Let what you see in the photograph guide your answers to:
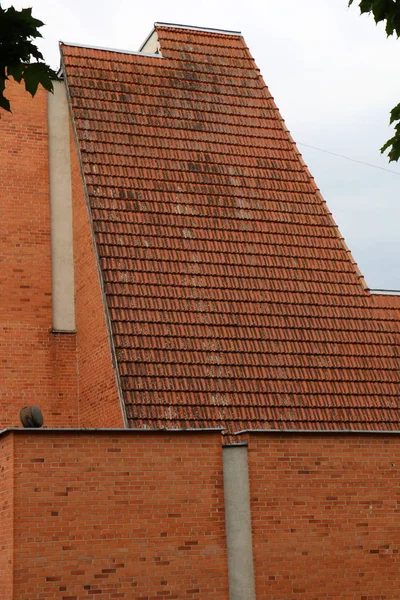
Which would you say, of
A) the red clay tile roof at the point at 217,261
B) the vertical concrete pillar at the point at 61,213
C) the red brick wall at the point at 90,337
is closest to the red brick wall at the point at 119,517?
the red clay tile roof at the point at 217,261

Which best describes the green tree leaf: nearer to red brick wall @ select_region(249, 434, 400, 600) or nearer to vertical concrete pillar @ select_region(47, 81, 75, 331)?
red brick wall @ select_region(249, 434, 400, 600)

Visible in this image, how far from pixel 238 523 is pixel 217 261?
5605mm

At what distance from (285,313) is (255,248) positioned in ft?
4.25

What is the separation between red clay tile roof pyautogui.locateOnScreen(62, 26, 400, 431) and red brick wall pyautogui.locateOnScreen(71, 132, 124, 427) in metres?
0.44

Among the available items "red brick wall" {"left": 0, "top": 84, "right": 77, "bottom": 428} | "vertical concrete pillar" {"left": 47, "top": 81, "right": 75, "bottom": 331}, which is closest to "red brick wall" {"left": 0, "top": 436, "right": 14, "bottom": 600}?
"red brick wall" {"left": 0, "top": 84, "right": 77, "bottom": 428}

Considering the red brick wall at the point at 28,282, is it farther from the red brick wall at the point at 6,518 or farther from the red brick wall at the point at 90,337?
the red brick wall at the point at 6,518

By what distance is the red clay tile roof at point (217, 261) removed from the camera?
15.1m

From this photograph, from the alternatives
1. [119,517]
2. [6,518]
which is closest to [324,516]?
[119,517]

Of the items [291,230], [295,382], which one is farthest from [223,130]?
[295,382]

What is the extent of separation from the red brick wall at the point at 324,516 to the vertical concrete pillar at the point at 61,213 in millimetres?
5986

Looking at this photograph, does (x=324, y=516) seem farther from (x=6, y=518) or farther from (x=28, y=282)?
(x=28, y=282)

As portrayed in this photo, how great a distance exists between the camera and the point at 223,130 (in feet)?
60.5

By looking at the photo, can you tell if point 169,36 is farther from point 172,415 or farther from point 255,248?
point 172,415

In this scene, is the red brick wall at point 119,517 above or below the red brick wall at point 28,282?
below
